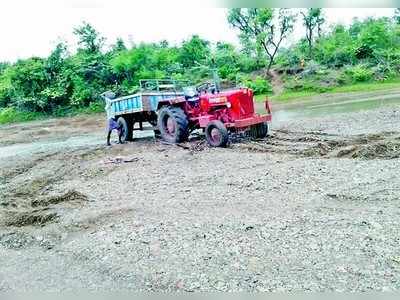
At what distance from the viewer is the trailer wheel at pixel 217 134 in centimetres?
986

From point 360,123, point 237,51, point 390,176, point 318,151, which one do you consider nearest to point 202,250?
point 390,176

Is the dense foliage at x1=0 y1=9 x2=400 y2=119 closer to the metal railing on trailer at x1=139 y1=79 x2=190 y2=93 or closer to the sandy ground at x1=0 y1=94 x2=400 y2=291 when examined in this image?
the metal railing on trailer at x1=139 y1=79 x2=190 y2=93

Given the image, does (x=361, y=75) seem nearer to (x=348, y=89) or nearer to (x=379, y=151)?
(x=348, y=89)

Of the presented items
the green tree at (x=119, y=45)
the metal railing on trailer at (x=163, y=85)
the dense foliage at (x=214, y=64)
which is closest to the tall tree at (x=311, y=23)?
the dense foliage at (x=214, y=64)

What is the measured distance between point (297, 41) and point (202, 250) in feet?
106

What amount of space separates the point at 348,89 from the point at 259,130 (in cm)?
1651

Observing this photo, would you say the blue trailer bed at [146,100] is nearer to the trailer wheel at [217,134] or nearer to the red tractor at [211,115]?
the red tractor at [211,115]

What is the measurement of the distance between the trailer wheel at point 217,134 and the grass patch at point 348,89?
15824 mm

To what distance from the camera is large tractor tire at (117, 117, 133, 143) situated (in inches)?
509

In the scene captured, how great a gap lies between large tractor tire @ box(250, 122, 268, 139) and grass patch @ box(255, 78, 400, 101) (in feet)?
49.1

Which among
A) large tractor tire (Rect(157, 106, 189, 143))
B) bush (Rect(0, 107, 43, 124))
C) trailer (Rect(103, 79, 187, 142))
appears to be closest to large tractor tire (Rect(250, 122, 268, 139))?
large tractor tire (Rect(157, 106, 189, 143))

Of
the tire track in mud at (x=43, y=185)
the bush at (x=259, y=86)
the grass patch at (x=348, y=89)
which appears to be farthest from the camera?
the bush at (x=259, y=86)

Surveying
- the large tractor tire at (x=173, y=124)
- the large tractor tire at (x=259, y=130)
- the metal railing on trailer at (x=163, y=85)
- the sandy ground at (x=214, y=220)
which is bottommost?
the sandy ground at (x=214, y=220)

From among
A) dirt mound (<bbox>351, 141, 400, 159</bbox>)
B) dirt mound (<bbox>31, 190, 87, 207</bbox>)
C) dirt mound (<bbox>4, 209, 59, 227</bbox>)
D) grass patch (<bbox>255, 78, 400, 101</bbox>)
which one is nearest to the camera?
dirt mound (<bbox>4, 209, 59, 227</bbox>)
